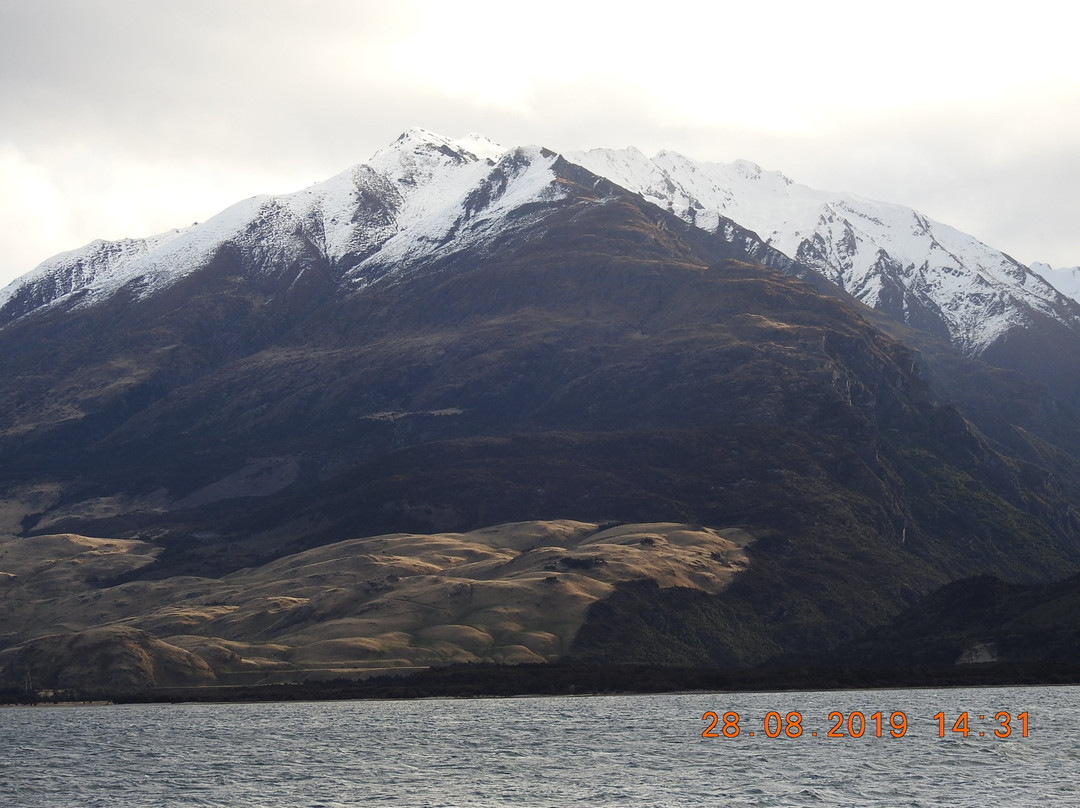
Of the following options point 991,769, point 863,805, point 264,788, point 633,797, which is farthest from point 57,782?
point 991,769

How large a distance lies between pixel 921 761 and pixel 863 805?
3385cm

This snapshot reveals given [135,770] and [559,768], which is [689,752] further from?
[135,770]

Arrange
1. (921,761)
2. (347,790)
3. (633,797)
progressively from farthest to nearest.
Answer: (921,761) → (347,790) → (633,797)

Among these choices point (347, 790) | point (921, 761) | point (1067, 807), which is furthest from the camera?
point (921, 761)

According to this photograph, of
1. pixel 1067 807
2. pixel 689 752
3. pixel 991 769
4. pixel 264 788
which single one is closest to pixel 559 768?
pixel 689 752

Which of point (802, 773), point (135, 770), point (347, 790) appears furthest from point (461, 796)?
point (135, 770)

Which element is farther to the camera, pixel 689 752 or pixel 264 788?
pixel 689 752

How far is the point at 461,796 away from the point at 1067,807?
58292mm

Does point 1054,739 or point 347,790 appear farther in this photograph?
point 1054,739

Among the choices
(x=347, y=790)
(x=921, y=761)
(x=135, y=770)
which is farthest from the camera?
(x=135, y=770)

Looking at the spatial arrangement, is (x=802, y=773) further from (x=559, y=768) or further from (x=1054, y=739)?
(x=1054, y=739)

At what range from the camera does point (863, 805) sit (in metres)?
136

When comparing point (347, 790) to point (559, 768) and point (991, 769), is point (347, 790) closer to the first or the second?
point (559, 768)

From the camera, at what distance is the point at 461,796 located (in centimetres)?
14912
